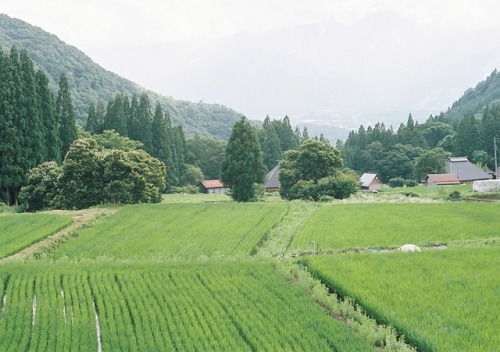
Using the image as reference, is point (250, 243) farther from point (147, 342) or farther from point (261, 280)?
point (147, 342)

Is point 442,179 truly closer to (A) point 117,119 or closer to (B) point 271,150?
(B) point 271,150

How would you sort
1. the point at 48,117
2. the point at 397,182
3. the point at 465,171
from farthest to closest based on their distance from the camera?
the point at 397,182 → the point at 465,171 → the point at 48,117

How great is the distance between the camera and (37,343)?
31.4ft

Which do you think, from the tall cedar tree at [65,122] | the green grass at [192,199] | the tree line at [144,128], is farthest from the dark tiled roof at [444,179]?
the tall cedar tree at [65,122]

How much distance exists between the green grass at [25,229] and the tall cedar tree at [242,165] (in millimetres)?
18413

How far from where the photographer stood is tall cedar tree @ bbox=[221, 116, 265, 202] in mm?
41344

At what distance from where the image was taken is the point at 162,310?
1123cm

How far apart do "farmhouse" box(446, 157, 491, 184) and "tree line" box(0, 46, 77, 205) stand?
150 ft

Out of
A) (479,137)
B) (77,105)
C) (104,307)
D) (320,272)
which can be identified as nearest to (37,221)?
(104,307)

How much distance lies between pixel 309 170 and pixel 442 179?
2410 cm

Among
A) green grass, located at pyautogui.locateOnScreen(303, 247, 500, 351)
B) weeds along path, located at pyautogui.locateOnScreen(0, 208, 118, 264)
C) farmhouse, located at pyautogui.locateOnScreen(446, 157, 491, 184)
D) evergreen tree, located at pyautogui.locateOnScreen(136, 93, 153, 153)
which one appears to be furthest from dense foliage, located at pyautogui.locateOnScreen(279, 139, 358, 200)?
green grass, located at pyautogui.locateOnScreen(303, 247, 500, 351)

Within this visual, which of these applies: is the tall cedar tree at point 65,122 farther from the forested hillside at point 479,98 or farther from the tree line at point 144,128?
the forested hillside at point 479,98

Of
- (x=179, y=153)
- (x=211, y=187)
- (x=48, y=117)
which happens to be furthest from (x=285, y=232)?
(x=211, y=187)

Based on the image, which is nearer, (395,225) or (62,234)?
(62,234)
